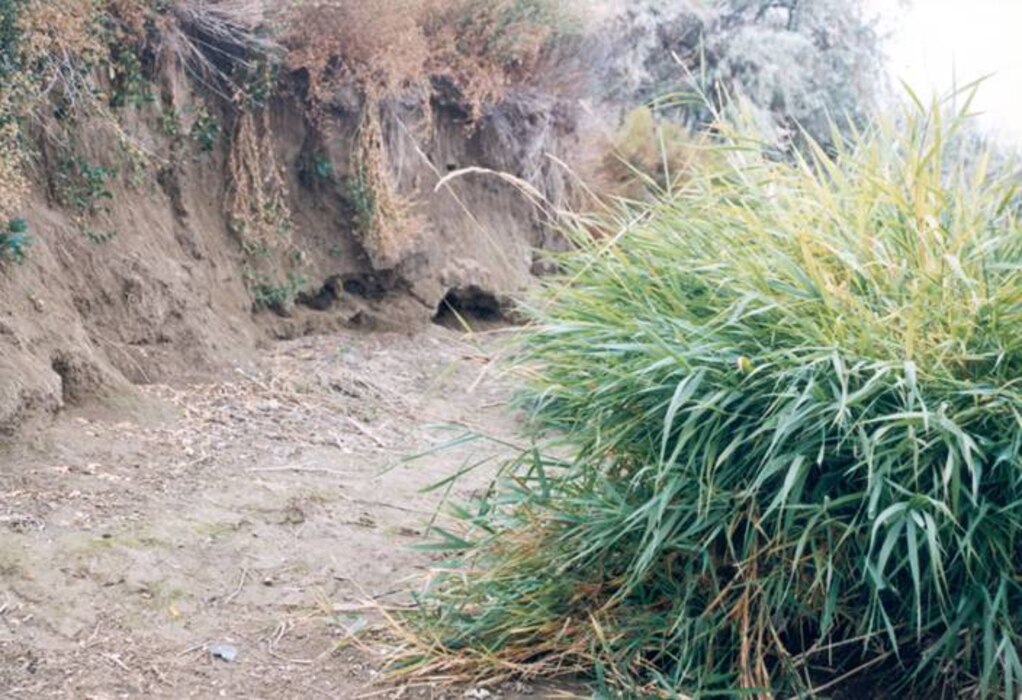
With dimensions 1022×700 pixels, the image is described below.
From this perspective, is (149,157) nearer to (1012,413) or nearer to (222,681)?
(222,681)

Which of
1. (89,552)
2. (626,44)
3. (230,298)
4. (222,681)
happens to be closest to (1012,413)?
(222,681)

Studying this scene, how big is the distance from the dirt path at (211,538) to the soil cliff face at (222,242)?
0.32m

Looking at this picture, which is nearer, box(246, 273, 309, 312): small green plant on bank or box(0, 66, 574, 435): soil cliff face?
box(0, 66, 574, 435): soil cliff face

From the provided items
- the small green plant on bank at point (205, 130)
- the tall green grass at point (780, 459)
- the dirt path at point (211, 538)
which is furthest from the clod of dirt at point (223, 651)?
the small green plant on bank at point (205, 130)

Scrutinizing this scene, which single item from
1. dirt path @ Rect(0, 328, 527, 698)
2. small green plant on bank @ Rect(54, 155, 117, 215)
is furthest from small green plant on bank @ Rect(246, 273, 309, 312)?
small green plant on bank @ Rect(54, 155, 117, 215)

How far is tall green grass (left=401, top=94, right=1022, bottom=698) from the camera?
144 inches

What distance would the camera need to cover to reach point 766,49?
14398 millimetres

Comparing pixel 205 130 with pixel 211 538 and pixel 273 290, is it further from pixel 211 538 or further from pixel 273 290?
pixel 211 538

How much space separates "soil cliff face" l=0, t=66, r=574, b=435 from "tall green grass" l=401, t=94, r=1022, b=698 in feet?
6.55

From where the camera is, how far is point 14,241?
560 centimetres

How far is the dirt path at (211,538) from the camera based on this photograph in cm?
407

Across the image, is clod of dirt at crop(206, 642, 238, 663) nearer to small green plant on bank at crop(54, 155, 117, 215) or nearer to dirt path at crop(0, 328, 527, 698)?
dirt path at crop(0, 328, 527, 698)

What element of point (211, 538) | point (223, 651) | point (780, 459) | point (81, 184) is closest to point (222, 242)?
point (81, 184)

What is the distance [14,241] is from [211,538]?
1754 mm
